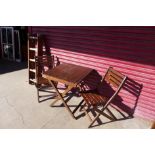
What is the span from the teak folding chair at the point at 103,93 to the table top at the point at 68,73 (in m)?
Answer: 0.41

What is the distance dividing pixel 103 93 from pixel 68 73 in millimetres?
1153

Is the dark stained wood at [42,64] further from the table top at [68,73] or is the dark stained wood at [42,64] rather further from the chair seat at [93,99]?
the chair seat at [93,99]

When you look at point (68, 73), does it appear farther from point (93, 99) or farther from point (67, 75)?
point (93, 99)

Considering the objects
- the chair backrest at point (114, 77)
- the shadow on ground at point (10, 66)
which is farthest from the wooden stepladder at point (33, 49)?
the chair backrest at point (114, 77)

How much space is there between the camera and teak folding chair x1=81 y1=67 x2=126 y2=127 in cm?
496

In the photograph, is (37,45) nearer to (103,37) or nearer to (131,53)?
(103,37)

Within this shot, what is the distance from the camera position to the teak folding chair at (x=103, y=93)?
195 inches

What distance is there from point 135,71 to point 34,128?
2575mm

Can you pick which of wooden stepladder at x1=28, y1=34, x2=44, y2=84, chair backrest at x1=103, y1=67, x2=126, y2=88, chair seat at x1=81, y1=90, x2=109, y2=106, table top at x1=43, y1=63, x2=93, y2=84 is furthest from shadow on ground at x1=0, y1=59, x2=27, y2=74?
chair backrest at x1=103, y1=67, x2=126, y2=88

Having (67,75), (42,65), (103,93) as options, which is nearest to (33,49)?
(42,65)

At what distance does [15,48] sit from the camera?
10.1 m

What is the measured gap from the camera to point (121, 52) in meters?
5.41
